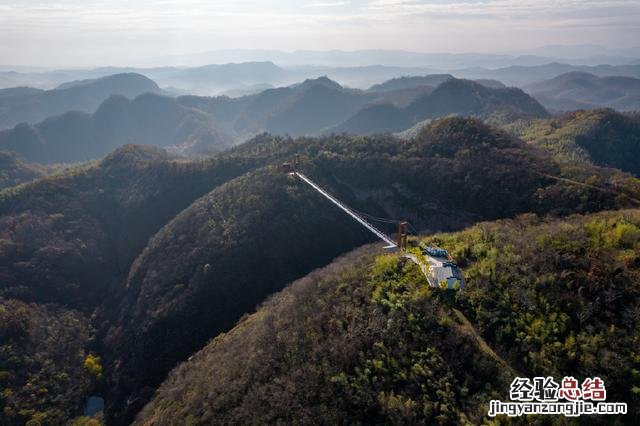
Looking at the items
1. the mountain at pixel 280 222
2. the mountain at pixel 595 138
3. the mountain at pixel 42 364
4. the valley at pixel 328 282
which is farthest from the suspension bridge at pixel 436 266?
the mountain at pixel 595 138

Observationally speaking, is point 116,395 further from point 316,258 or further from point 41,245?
point 41,245

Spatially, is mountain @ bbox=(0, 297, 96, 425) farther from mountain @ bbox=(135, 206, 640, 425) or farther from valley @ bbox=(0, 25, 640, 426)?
mountain @ bbox=(135, 206, 640, 425)

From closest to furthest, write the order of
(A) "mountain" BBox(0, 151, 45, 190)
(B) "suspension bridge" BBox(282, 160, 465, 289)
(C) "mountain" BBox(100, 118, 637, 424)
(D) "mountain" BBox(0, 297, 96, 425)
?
(B) "suspension bridge" BBox(282, 160, 465, 289), (D) "mountain" BBox(0, 297, 96, 425), (C) "mountain" BBox(100, 118, 637, 424), (A) "mountain" BBox(0, 151, 45, 190)

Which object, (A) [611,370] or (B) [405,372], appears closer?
(A) [611,370]

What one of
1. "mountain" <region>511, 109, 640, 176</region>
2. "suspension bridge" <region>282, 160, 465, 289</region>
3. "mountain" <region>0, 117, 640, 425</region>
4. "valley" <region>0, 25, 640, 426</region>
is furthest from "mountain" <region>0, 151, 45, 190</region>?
"mountain" <region>511, 109, 640, 176</region>

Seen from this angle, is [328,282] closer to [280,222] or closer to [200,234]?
[280,222]

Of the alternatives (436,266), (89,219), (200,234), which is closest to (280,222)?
(200,234)

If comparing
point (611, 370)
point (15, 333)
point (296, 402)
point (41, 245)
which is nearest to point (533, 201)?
point (611, 370)
